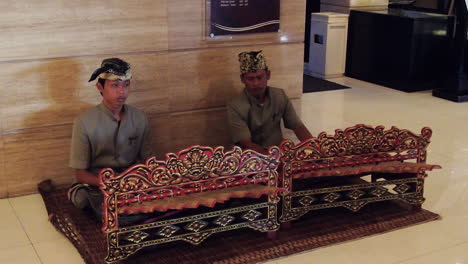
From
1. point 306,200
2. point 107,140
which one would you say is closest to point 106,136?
point 107,140

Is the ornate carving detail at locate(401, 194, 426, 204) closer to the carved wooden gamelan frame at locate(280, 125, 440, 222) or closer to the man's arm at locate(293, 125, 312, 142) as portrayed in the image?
the carved wooden gamelan frame at locate(280, 125, 440, 222)

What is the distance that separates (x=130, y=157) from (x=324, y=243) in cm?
139

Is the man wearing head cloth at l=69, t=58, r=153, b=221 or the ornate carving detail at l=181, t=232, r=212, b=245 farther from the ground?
the man wearing head cloth at l=69, t=58, r=153, b=221

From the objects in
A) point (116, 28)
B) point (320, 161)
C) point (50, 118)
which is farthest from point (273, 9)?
point (50, 118)

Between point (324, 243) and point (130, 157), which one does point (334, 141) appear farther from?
point (130, 157)

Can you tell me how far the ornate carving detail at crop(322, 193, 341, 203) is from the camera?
395cm

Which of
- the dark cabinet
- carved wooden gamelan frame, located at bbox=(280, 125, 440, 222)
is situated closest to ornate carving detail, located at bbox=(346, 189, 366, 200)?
carved wooden gamelan frame, located at bbox=(280, 125, 440, 222)

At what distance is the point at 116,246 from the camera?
3.37m

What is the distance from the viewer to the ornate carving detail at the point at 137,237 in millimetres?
3400

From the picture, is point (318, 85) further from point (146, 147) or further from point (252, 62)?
point (146, 147)

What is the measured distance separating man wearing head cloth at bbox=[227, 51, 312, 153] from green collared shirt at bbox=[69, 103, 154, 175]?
2.17 ft

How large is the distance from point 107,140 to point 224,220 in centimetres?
98

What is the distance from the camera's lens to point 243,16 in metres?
4.88

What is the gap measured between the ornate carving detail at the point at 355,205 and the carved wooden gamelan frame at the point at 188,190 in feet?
1.74
